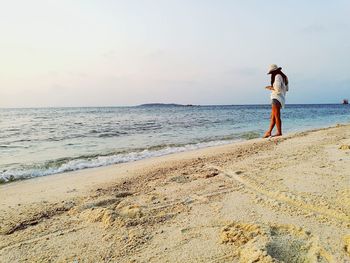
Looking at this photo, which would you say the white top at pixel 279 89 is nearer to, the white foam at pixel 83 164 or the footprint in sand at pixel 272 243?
the white foam at pixel 83 164

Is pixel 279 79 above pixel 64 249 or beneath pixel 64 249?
above

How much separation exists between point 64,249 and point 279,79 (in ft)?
24.9

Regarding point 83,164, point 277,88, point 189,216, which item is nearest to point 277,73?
point 277,88

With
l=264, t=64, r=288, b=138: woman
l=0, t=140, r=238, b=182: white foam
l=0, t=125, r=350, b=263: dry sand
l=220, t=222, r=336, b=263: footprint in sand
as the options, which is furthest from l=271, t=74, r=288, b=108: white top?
l=220, t=222, r=336, b=263: footprint in sand

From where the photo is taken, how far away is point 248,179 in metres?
4.58

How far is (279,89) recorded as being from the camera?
8.70m

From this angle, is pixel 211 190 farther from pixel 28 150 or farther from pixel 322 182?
pixel 28 150

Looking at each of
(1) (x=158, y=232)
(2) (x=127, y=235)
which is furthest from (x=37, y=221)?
(1) (x=158, y=232)

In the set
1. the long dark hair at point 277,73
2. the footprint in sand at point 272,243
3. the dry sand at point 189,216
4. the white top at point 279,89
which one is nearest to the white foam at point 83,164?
the dry sand at point 189,216

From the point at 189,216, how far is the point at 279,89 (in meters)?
6.56

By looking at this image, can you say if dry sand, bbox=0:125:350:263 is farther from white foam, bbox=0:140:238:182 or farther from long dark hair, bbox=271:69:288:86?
long dark hair, bbox=271:69:288:86

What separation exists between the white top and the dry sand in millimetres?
3578

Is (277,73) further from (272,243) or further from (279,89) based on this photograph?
(272,243)

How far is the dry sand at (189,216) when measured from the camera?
253 cm
